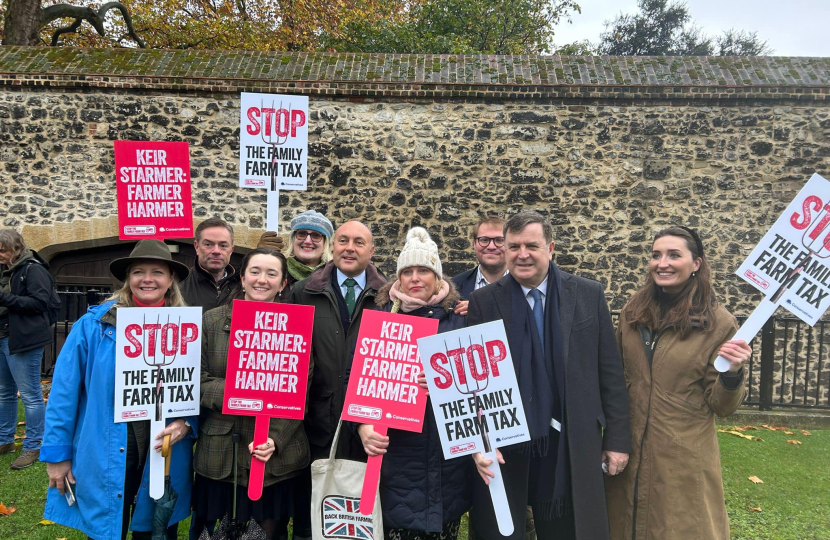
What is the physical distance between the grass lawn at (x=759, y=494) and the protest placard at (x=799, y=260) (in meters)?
2.20

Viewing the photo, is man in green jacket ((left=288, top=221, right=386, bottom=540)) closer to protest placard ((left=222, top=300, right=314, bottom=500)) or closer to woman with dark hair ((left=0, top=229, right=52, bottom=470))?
protest placard ((left=222, top=300, right=314, bottom=500))

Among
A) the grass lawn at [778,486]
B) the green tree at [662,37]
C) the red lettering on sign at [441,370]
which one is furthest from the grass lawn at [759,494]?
the green tree at [662,37]

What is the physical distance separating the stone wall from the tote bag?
232 inches

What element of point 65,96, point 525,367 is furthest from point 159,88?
point 525,367

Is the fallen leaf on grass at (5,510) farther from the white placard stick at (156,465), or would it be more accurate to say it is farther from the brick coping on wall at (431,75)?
the brick coping on wall at (431,75)

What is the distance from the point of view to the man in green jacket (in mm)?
3094

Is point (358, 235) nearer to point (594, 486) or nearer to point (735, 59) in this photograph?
point (594, 486)

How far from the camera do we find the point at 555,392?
2.72 metres

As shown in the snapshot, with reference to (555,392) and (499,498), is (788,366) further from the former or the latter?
(499,498)

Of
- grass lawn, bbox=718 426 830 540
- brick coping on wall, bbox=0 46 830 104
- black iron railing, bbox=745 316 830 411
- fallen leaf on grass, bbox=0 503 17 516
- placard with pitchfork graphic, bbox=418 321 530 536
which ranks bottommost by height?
grass lawn, bbox=718 426 830 540

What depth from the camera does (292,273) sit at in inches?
154

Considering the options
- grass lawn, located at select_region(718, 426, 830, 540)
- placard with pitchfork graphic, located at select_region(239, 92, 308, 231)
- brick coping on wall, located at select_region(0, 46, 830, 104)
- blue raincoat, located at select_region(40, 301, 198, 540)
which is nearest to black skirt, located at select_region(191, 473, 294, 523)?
blue raincoat, located at select_region(40, 301, 198, 540)

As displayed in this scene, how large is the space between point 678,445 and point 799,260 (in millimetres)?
1060

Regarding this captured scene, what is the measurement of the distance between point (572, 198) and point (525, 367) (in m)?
6.25
